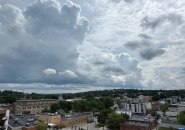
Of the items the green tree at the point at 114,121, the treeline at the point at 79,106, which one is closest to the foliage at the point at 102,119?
the green tree at the point at 114,121

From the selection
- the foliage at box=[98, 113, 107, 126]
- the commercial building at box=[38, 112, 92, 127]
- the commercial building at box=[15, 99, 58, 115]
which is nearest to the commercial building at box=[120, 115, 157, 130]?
the foliage at box=[98, 113, 107, 126]

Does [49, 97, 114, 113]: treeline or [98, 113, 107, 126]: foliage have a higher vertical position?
[49, 97, 114, 113]: treeline

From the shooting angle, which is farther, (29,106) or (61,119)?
(29,106)

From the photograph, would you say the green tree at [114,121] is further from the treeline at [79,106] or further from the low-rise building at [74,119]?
the treeline at [79,106]

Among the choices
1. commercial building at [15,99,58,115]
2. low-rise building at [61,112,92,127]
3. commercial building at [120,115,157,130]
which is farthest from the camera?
commercial building at [15,99,58,115]

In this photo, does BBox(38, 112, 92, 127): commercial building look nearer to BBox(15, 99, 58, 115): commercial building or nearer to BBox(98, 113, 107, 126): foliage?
BBox(98, 113, 107, 126): foliage

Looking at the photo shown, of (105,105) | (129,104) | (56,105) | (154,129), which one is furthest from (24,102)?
(154,129)

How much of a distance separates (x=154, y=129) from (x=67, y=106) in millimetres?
57090

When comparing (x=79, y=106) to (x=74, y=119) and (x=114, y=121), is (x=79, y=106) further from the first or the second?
(x=114, y=121)

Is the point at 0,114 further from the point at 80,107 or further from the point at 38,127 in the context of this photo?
the point at 80,107

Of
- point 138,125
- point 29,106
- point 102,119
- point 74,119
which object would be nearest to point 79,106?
point 74,119

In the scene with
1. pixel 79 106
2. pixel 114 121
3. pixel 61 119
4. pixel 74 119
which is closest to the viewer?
pixel 114 121

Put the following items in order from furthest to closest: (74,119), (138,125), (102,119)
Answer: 1. (74,119)
2. (102,119)
3. (138,125)

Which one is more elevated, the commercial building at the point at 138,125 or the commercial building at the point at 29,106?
the commercial building at the point at 29,106
